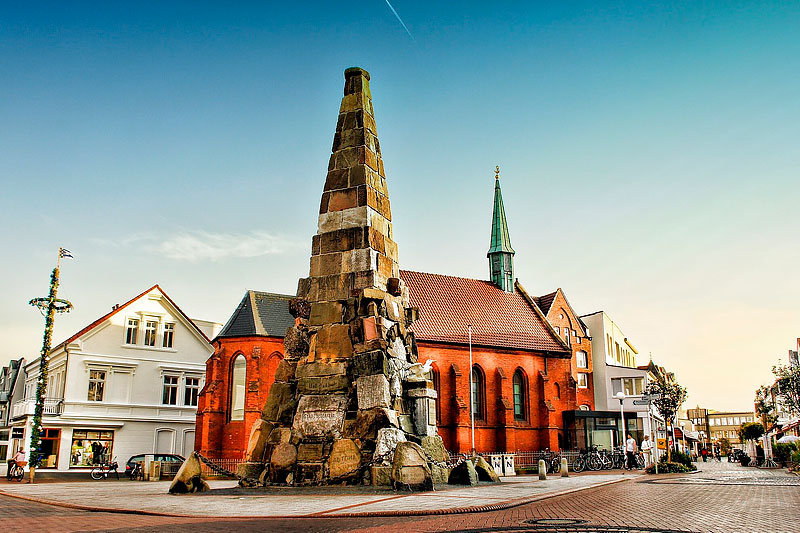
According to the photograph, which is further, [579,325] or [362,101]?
[579,325]

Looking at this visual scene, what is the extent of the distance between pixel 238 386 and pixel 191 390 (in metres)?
5.51

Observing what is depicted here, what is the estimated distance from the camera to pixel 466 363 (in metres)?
A: 47.1

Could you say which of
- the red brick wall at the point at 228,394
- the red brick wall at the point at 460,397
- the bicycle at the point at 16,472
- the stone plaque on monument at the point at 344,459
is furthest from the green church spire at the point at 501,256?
the stone plaque on monument at the point at 344,459

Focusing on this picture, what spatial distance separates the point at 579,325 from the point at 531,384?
1178 cm

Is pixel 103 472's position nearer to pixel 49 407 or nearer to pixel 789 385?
pixel 49 407

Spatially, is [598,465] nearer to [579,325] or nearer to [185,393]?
[579,325]

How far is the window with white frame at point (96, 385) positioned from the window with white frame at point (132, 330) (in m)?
2.57

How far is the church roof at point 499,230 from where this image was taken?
56875 mm

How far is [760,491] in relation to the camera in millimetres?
18688

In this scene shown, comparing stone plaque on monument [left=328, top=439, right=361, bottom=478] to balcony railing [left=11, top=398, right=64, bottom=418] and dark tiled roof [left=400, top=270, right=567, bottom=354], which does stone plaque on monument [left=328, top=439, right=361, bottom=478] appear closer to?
dark tiled roof [left=400, top=270, right=567, bottom=354]

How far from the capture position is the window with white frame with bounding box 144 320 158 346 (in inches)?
1750

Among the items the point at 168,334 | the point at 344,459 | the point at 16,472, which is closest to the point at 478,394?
the point at 168,334

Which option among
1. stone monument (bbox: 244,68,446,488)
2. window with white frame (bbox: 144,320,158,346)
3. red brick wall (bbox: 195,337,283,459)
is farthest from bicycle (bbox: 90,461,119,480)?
stone monument (bbox: 244,68,446,488)

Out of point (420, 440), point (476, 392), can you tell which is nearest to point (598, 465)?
point (476, 392)
